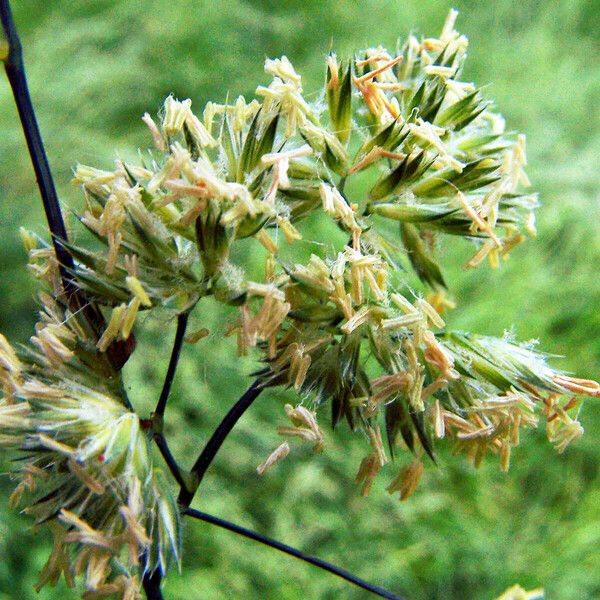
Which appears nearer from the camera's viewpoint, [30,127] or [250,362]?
[30,127]

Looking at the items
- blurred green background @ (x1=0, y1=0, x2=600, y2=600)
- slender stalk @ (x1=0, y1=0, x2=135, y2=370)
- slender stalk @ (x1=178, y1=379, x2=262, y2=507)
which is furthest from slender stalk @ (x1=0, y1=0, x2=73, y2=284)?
blurred green background @ (x1=0, y1=0, x2=600, y2=600)

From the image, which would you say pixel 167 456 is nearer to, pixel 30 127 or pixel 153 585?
pixel 153 585

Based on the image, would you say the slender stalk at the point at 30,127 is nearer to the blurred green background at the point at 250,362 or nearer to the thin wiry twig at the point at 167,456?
the thin wiry twig at the point at 167,456

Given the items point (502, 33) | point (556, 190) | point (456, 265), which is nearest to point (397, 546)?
point (456, 265)

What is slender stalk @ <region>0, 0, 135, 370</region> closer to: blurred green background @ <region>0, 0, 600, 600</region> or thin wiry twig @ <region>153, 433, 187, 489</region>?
thin wiry twig @ <region>153, 433, 187, 489</region>

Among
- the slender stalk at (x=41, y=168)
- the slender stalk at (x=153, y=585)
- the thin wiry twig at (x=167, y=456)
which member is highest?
the slender stalk at (x=41, y=168)

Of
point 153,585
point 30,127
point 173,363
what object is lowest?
point 153,585

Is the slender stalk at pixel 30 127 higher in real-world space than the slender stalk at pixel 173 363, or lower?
higher

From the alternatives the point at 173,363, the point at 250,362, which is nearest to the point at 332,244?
the point at 173,363

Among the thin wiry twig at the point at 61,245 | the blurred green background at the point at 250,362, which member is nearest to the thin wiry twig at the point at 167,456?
the thin wiry twig at the point at 61,245

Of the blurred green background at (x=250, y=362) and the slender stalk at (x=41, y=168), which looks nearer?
the slender stalk at (x=41, y=168)
